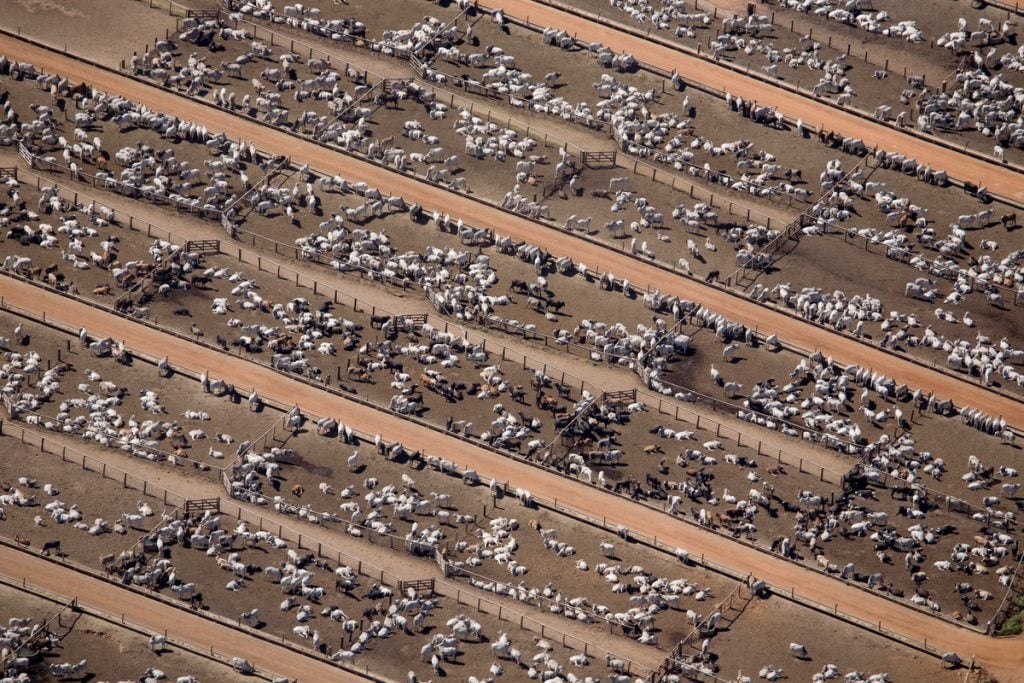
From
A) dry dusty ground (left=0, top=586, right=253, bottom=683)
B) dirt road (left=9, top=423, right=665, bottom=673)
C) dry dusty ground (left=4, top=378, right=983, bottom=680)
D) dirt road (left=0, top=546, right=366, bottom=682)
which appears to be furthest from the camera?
dirt road (left=9, top=423, right=665, bottom=673)

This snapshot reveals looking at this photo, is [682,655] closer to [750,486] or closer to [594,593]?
[594,593]

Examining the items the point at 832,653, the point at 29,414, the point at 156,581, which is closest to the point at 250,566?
the point at 156,581

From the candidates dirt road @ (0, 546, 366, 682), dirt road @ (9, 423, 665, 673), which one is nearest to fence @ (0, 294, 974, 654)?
dirt road @ (9, 423, 665, 673)

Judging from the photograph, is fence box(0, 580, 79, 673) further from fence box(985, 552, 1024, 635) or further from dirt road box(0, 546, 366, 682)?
fence box(985, 552, 1024, 635)

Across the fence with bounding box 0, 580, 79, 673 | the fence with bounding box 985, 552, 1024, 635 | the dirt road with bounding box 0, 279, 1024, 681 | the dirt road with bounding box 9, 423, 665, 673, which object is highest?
the fence with bounding box 985, 552, 1024, 635

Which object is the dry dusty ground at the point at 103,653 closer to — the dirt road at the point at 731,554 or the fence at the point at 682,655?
the dirt road at the point at 731,554

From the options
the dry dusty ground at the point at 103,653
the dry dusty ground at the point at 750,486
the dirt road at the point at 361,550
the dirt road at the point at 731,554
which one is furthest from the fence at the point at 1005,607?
the dry dusty ground at the point at 103,653

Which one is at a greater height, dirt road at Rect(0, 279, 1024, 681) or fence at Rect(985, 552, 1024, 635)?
fence at Rect(985, 552, 1024, 635)

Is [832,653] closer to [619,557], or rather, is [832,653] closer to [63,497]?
[619,557]
